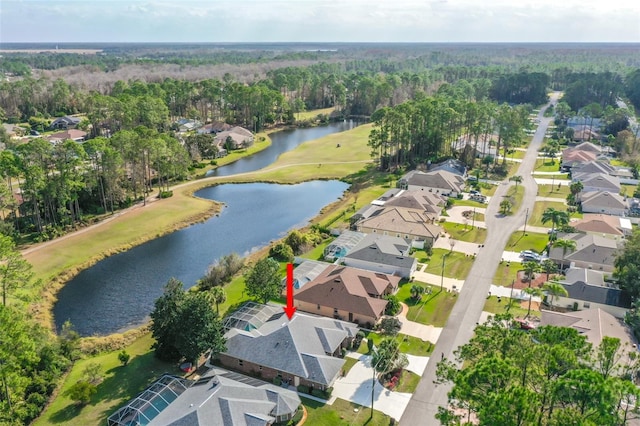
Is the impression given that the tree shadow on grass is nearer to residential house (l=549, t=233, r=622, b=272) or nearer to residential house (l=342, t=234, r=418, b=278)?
residential house (l=342, t=234, r=418, b=278)

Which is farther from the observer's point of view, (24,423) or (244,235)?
(244,235)

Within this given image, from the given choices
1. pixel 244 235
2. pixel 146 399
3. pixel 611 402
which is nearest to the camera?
pixel 611 402

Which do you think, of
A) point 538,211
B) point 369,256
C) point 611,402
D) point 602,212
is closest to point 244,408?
point 611,402

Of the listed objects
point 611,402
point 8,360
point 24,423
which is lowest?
point 24,423

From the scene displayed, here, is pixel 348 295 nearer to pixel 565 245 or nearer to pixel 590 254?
pixel 565 245

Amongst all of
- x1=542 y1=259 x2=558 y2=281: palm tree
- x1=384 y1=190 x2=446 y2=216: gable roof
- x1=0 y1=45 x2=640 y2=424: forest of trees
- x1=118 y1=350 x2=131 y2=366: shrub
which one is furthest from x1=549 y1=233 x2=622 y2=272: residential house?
x1=118 y1=350 x2=131 y2=366: shrub

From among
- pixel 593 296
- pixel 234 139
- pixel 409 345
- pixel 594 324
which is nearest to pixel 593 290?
pixel 593 296

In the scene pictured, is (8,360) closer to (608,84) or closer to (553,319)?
(553,319)

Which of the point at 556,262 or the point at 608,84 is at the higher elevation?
the point at 608,84
